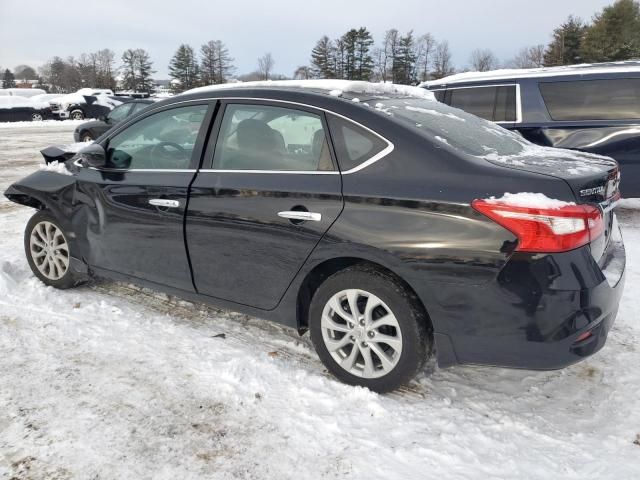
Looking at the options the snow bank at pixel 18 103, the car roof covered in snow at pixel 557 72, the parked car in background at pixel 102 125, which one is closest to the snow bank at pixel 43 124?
the snow bank at pixel 18 103

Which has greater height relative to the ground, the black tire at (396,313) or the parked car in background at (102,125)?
the parked car in background at (102,125)

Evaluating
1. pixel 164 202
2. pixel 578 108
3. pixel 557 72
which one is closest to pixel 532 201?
pixel 164 202

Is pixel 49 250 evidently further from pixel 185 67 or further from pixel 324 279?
pixel 185 67

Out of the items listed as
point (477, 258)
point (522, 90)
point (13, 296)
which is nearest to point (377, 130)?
point (477, 258)

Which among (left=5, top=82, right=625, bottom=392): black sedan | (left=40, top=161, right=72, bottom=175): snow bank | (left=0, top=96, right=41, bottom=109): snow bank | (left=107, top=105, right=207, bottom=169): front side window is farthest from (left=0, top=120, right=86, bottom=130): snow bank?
(left=5, top=82, right=625, bottom=392): black sedan

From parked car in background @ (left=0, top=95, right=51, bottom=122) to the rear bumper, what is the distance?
31197mm

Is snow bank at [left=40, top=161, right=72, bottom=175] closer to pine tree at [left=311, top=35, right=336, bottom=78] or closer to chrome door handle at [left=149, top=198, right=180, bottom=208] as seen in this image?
chrome door handle at [left=149, top=198, right=180, bottom=208]

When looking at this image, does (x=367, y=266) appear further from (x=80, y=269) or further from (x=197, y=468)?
(x=80, y=269)

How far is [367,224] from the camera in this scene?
260 centimetres

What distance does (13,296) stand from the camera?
4074 mm

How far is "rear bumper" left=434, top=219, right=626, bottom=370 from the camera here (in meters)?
2.28

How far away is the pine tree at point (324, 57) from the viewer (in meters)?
71.3

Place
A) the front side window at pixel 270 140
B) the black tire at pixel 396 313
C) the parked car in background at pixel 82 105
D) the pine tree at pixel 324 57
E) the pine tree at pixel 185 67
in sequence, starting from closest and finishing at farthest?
the black tire at pixel 396 313 → the front side window at pixel 270 140 → the parked car in background at pixel 82 105 → the pine tree at pixel 324 57 → the pine tree at pixel 185 67

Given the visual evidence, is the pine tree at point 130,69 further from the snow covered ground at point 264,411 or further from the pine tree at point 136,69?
the snow covered ground at point 264,411
